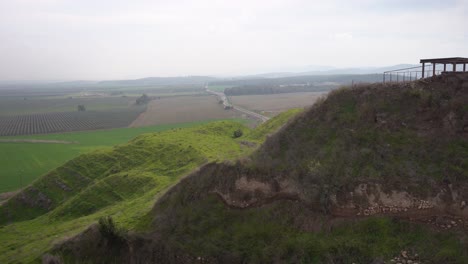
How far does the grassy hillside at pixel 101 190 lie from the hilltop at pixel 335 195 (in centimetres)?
288

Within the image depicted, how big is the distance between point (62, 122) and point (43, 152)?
5179 centimetres

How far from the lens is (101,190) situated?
1515 inches

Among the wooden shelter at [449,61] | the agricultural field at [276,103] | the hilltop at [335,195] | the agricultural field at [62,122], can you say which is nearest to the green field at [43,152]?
the agricultural field at [62,122]

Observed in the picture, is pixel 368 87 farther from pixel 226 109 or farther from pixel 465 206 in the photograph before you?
pixel 226 109

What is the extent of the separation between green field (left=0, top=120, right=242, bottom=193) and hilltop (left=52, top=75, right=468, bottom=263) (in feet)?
132

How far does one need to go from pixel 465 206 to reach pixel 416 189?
7.42 feet

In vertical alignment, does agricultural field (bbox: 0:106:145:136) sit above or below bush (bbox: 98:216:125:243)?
below

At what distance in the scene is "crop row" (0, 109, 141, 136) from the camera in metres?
105

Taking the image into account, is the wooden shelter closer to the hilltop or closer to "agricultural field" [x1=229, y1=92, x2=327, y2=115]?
the hilltop

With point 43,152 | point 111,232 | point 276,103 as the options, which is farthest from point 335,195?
point 276,103

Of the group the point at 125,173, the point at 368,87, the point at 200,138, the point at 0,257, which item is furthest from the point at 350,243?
the point at 200,138

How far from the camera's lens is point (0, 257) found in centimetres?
2680

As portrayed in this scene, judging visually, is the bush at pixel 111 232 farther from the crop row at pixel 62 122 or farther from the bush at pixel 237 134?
the crop row at pixel 62 122

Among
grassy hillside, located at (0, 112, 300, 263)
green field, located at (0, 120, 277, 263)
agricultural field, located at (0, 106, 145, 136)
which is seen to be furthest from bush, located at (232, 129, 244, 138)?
agricultural field, located at (0, 106, 145, 136)
